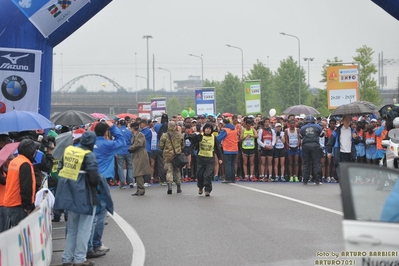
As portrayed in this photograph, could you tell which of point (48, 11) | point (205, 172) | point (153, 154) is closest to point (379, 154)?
point (205, 172)

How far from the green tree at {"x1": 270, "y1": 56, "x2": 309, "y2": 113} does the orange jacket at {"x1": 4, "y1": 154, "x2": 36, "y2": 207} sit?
271ft

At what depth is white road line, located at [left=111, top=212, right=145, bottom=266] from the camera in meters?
10.7

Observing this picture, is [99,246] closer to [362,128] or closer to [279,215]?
[279,215]

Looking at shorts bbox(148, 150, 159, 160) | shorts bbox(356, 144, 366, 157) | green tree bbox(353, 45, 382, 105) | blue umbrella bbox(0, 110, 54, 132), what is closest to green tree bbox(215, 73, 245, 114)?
green tree bbox(353, 45, 382, 105)

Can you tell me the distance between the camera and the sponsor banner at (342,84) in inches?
1275

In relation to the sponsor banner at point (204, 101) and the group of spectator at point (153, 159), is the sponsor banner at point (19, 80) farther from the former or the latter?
the sponsor banner at point (204, 101)

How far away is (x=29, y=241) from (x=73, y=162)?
1.92 metres

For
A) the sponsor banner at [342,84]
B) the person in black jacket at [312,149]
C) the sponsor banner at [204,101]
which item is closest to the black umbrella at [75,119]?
the person in black jacket at [312,149]

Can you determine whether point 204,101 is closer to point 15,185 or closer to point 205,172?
point 205,172

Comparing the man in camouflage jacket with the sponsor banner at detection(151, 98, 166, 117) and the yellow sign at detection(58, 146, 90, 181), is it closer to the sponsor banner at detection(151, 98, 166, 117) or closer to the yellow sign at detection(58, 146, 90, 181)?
the yellow sign at detection(58, 146, 90, 181)

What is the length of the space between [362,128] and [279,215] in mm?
9111

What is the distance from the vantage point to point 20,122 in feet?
45.9

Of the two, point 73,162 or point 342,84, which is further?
point 342,84

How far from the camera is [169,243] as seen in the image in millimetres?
12070
